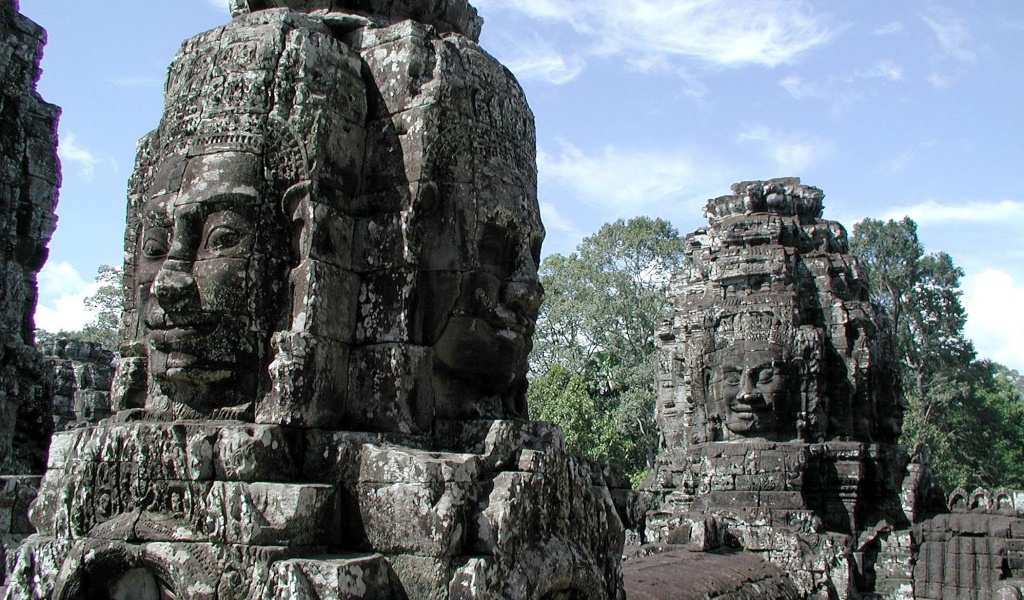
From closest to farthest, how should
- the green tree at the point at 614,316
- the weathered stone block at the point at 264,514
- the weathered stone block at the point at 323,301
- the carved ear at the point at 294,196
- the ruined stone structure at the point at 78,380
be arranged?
the weathered stone block at the point at 264,514, the weathered stone block at the point at 323,301, the carved ear at the point at 294,196, the ruined stone structure at the point at 78,380, the green tree at the point at 614,316

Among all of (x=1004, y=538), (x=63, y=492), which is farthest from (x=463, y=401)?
(x=1004, y=538)

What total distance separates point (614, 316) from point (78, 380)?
2046 cm

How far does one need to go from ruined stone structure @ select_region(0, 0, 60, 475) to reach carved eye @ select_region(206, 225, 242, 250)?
6762mm

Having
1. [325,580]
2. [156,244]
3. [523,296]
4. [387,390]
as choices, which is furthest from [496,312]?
[156,244]

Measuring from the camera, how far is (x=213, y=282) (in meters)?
4.32

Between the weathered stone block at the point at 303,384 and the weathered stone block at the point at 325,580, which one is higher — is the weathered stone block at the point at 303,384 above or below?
above

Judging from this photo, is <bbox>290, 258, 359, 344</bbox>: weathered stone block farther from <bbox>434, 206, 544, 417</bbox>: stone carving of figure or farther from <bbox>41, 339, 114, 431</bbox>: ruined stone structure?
<bbox>41, 339, 114, 431</bbox>: ruined stone structure

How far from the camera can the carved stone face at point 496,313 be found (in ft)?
15.3

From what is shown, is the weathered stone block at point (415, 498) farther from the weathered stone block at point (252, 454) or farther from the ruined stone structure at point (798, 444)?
the ruined stone structure at point (798, 444)

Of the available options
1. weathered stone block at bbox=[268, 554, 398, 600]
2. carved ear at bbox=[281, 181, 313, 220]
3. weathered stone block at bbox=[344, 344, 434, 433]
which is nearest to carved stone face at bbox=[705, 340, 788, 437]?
weathered stone block at bbox=[344, 344, 434, 433]

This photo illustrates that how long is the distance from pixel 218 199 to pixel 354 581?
185 cm

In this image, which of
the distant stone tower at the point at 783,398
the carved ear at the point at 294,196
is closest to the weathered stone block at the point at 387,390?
the carved ear at the point at 294,196

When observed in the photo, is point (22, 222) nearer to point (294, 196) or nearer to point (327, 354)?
point (294, 196)

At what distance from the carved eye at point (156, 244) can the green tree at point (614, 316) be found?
78.7 feet
